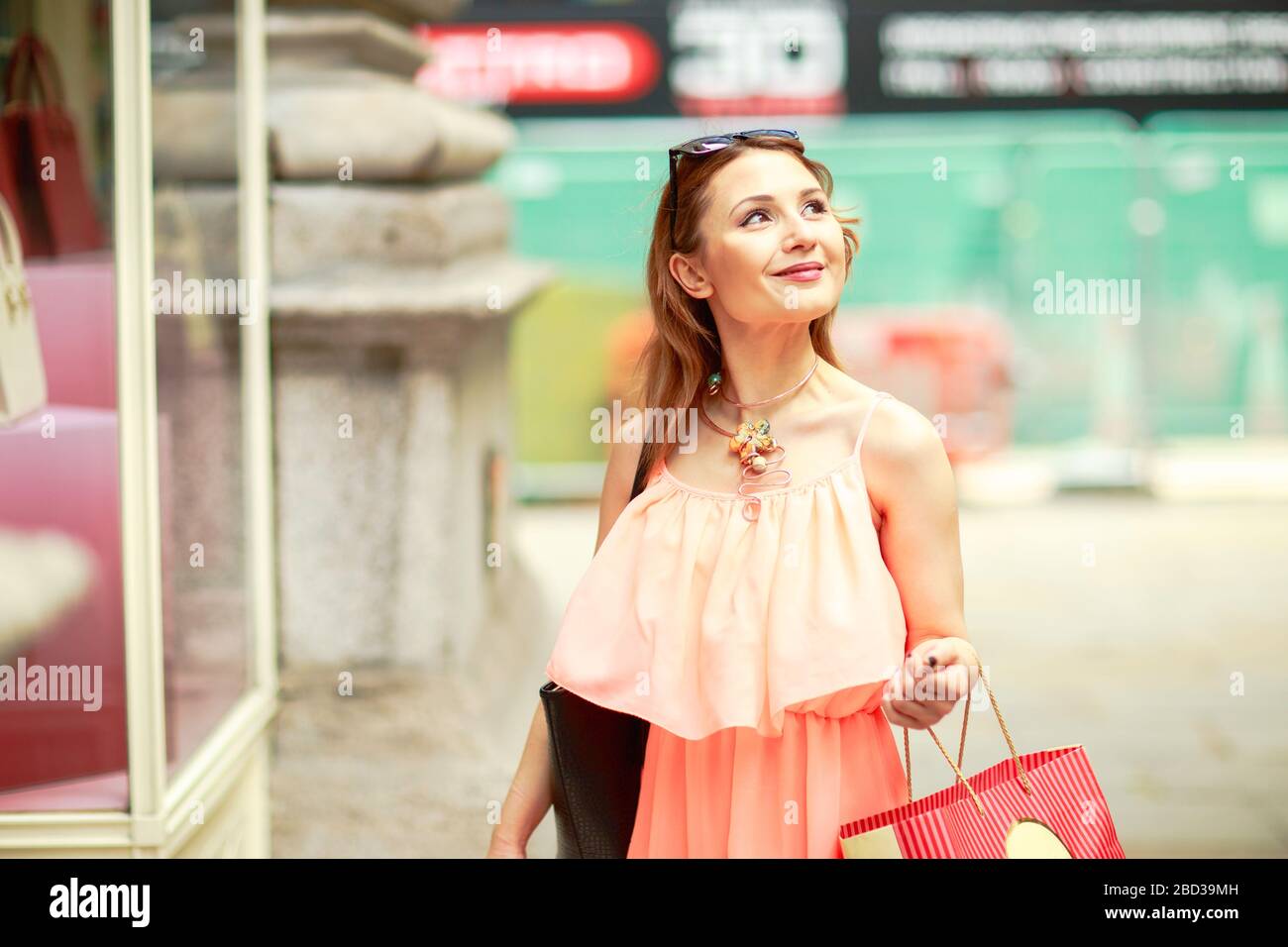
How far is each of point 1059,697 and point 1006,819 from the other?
3.90 meters

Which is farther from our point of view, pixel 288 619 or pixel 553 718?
pixel 288 619

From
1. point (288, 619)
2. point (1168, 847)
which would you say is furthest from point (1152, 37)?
→ point (288, 619)

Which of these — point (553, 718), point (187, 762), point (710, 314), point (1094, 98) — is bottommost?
point (187, 762)

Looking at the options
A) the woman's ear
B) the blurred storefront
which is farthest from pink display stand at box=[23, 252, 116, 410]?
the woman's ear

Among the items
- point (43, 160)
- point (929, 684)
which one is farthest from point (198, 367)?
point (929, 684)

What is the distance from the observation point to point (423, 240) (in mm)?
4309

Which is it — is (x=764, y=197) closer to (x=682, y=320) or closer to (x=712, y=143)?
(x=712, y=143)

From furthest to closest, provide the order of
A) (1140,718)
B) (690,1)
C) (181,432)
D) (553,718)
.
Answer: (690,1) → (1140,718) → (181,432) → (553,718)

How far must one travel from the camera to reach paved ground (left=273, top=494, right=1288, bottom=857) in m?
4.34

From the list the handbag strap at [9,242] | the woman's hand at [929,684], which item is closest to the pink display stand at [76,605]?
the handbag strap at [9,242]

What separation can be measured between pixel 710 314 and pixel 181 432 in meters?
1.96

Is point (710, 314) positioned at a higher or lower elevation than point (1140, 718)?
higher
